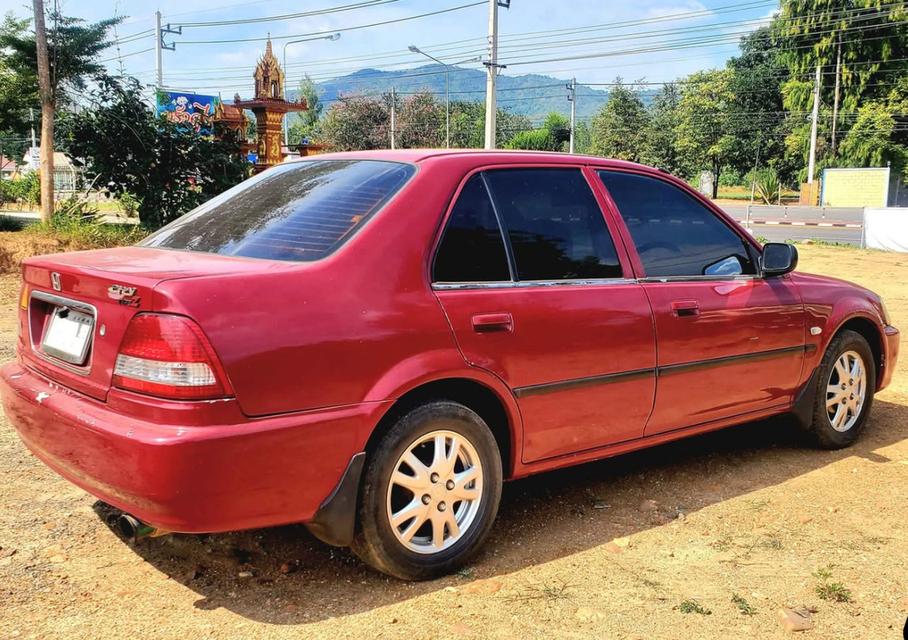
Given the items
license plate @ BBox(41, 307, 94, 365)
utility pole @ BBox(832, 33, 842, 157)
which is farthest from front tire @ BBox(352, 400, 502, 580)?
utility pole @ BBox(832, 33, 842, 157)

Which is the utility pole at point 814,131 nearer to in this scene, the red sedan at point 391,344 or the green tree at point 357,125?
the green tree at point 357,125

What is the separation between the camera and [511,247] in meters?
3.53

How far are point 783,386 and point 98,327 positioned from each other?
3.59m

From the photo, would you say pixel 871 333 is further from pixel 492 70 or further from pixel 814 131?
pixel 814 131

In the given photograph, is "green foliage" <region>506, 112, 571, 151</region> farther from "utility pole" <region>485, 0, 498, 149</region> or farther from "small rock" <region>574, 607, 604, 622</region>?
"small rock" <region>574, 607, 604, 622</region>

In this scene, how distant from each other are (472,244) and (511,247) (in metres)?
0.21

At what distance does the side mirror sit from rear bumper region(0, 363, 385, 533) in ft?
8.45

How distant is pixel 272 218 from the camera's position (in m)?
3.43

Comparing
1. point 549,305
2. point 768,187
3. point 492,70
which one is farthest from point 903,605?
point 768,187

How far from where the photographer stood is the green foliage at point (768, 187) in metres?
55.7

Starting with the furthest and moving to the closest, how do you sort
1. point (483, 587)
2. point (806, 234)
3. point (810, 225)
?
point (806, 234) < point (810, 225) < point (483, 587)

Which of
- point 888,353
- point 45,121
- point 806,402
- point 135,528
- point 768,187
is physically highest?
point 768,187

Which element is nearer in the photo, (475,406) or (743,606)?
(743,606)

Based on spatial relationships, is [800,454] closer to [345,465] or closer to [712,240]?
[712,240]
